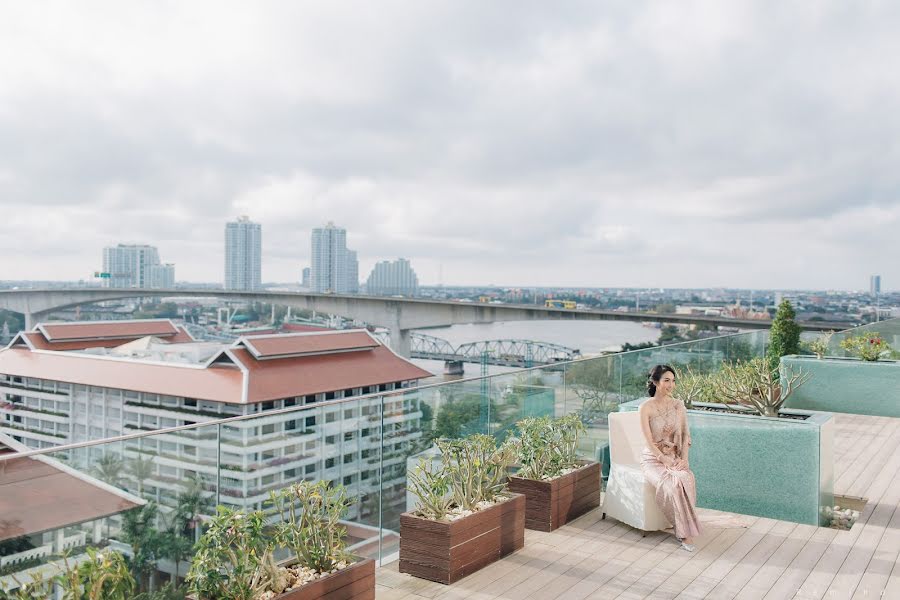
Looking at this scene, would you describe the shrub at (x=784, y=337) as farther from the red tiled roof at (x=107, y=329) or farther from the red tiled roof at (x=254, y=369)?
the red tiled roof at (x=107, y=329)

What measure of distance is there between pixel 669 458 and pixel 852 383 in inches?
227

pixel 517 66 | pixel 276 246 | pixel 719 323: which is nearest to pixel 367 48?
pixel 517 66

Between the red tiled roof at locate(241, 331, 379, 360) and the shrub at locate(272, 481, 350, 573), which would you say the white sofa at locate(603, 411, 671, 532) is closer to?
the shrub at locate(272, 481, 350, 573)

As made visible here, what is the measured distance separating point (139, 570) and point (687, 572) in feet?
9.14

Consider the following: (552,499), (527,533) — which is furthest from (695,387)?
(527,533)

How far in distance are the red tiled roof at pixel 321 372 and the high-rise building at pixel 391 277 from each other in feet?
19.6

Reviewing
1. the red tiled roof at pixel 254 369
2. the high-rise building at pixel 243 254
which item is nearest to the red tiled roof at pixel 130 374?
the red tiled roof at pixel 254 369

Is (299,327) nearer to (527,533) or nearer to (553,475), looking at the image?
(553,475)

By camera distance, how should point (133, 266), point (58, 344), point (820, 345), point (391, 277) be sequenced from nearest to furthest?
point (820, 345)
point (391, 277)
point (58, 344)
point (133, 266)

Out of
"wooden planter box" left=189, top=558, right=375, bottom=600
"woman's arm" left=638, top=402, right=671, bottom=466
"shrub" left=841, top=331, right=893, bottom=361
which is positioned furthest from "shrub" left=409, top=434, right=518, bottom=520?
"shrub" left=841, top=331, right=893, bottom=361

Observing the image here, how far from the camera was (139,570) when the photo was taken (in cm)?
274

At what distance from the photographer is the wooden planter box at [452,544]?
3729 millimetres

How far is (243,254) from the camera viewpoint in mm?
94062

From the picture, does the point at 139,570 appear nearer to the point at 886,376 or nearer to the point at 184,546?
the point at 184,546
